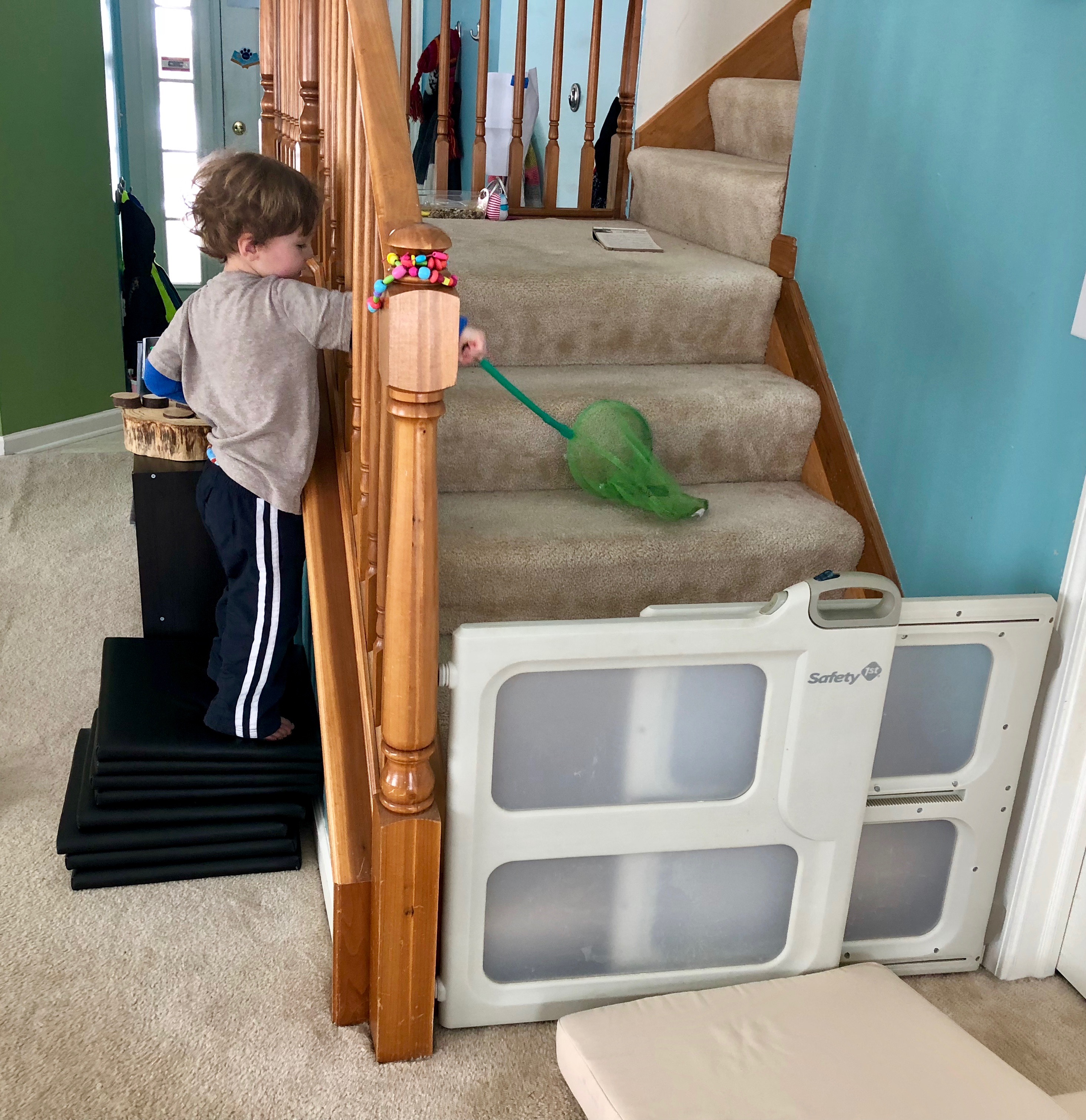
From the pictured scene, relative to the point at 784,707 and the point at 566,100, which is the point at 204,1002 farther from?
the point at 566,100

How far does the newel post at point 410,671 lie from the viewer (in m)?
1.25

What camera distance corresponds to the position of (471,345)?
1.47 m

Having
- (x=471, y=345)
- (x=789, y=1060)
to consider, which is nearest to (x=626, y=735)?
(x=789, y=1060)

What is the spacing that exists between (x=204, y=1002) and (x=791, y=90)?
230 centimetres

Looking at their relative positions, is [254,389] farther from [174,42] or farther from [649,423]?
[174,42]

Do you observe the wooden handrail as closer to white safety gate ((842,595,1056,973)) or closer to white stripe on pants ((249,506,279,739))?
white stripe on pants ((249,506,279,739))

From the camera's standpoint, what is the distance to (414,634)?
138 cm

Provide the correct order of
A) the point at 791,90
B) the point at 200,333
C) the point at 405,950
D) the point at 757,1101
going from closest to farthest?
the point at 757,1101 → the point at 405,950 → the point at 200,333 → the point at 791,90

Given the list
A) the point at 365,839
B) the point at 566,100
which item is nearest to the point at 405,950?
the point at 365,839

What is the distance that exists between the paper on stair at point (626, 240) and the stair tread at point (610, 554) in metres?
0.74

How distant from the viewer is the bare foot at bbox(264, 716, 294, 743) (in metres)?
1.96

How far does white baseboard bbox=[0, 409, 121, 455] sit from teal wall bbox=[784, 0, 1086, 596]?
9.75 ft

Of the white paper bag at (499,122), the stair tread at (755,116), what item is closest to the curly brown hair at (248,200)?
the stair tread at (755,116)

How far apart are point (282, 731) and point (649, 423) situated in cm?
90
